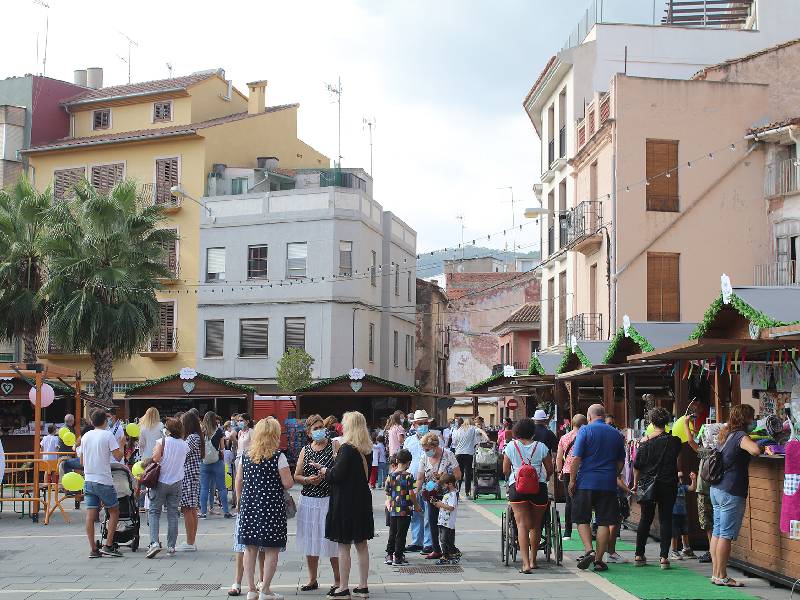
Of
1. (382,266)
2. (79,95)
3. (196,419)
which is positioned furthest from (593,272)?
(79,95)

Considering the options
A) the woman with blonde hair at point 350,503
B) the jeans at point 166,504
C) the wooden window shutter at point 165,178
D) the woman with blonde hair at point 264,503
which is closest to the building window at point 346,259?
the wooden window shutter at point 165,178

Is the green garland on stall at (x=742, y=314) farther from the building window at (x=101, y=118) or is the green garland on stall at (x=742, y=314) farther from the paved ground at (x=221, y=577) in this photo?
the building window at (x=101, y=118)

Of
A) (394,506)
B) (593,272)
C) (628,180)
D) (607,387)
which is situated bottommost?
(394,506)

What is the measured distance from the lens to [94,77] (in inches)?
2069

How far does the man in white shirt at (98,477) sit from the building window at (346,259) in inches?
1150

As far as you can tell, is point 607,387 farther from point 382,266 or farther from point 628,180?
point 382,266

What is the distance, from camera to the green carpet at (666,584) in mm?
10516

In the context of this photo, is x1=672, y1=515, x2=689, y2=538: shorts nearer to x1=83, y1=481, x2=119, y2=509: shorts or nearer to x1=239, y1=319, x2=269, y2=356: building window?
x1=83, y1=481, x2=119, y2=509: shorts

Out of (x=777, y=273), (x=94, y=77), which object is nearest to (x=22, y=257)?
(x=94, y=77)

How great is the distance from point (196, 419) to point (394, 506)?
10.9 ft

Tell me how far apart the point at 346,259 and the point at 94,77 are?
1793 centimetres

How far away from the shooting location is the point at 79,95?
4950 cm

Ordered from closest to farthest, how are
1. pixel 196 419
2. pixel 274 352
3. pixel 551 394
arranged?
pixel 196 419
pixel 551 394
pixel 274 352

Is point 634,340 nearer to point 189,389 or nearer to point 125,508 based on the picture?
point 125,508
